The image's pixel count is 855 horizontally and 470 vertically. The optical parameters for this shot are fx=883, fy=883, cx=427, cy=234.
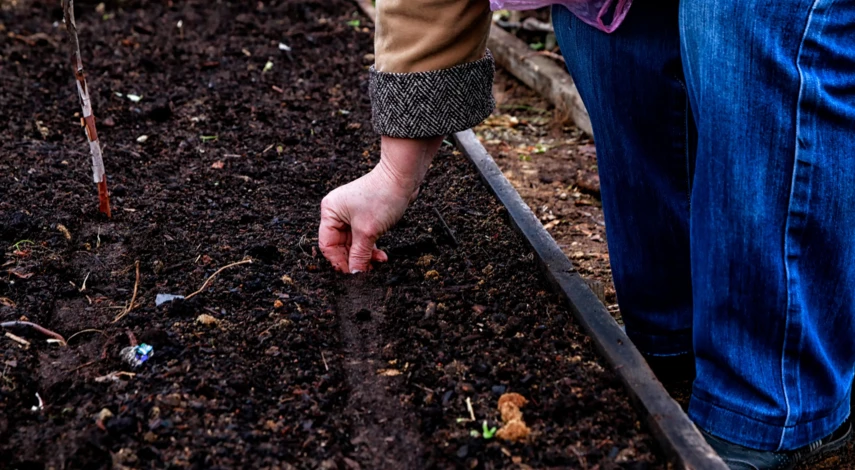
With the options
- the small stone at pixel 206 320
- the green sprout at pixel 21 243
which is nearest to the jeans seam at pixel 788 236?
the small stone at pixel 206 320

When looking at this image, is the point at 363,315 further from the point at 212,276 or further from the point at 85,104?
the point at 85,104

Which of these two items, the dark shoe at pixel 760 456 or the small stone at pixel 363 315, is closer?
the dark shoe at pixel 760 456

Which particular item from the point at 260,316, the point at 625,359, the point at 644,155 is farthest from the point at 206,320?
the point at 644,155

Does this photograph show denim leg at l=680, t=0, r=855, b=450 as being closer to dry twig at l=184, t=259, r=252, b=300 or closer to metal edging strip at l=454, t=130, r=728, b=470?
metal edging strip at l=454, t=130, r=728, b=470

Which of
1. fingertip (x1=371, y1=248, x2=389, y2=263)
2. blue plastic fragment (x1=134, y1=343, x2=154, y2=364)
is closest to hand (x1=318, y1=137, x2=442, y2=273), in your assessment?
fingertip (x1=371, y1=248, x2=389, y2=263)

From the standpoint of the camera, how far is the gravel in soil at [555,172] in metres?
2.81

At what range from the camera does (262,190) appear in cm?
282

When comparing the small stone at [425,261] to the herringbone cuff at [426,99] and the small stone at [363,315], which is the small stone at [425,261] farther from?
the herringbone cuff at [426,99]

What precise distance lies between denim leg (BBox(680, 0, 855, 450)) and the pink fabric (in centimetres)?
20

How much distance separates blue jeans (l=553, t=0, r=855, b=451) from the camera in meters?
1.46

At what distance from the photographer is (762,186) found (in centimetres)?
151

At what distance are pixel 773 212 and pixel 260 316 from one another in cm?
111

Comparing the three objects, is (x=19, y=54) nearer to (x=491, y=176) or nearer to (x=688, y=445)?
(x=491, y=176)

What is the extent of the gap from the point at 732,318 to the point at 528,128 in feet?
8.17
